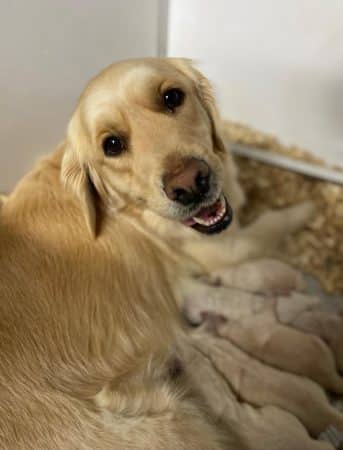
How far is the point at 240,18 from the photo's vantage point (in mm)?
2303

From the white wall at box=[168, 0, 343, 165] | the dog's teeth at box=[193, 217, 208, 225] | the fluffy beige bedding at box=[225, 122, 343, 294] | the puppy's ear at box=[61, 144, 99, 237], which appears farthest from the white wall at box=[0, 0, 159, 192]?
the dog's teeth at box=[193, 217, 208, 225]

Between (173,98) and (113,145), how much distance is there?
252 mm

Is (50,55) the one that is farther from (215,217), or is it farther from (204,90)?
(215,217)

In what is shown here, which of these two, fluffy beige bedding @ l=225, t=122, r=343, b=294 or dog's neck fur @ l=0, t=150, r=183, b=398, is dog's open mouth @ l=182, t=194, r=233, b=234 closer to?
dog's neck fur @ l=0, t=150, r=183, b=398

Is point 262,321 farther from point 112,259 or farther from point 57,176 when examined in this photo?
point 57,176

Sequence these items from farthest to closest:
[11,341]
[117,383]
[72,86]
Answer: [72,86]
[117,383]
[11,341]

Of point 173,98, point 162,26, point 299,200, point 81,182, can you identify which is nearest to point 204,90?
point 173,98

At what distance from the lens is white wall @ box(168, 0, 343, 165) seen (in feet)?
7.07

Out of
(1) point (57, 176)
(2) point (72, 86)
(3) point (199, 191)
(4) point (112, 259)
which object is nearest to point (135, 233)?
(4) point (112, 259)

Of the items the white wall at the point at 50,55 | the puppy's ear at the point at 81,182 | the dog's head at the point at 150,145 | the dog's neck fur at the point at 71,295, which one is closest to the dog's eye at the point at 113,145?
the dog's head at the point at 150,145

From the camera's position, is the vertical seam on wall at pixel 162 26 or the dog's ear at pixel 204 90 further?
the vertical seam on wall at pixel 162 26

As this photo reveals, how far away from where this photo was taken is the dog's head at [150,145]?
4.93 feet

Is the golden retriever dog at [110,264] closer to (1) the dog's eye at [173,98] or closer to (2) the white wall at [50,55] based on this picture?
(1) the dog's eye at [173,98]

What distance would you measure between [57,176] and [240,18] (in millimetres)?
1181
